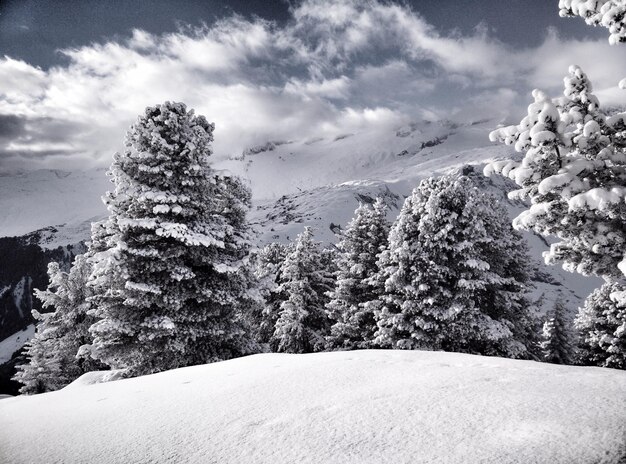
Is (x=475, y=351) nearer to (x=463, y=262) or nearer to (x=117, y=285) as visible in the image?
(x=463, y=262)

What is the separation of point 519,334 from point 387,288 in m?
7.82

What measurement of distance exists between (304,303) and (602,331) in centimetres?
2004

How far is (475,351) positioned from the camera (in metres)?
16.5

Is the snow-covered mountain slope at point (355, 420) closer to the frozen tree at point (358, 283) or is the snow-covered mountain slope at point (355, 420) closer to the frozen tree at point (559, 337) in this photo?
the frozen tree at point (358, 283)

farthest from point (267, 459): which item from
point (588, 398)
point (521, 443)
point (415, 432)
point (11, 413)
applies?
point (11, 413)

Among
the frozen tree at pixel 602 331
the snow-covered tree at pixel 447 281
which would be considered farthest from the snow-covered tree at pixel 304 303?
the frozen tree at pixel 602 331

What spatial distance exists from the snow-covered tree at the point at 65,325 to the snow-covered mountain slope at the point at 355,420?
70.0 feet

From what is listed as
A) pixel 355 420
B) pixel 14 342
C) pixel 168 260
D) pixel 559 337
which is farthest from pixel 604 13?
pixel 14 342

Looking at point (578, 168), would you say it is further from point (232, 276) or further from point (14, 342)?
point (14, 342)

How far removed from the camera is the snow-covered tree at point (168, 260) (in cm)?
1162

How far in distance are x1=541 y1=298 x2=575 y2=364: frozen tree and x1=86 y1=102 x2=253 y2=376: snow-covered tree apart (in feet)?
86.2

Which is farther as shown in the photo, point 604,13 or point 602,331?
point 602,331

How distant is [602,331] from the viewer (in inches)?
943

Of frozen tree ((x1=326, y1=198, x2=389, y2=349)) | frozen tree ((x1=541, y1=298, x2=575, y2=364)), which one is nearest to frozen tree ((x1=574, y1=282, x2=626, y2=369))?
frozen tree ((x1=541, y1=298, x2=575, y2=364))
